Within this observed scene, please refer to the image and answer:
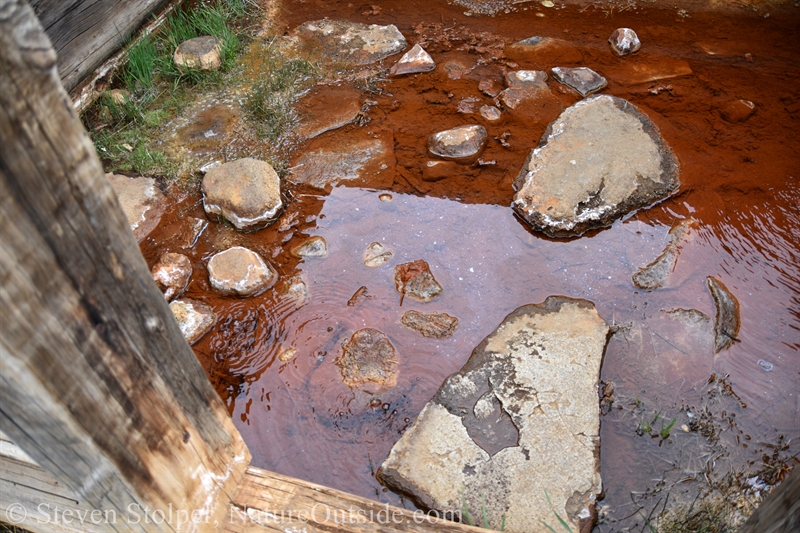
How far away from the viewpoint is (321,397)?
8.69ft

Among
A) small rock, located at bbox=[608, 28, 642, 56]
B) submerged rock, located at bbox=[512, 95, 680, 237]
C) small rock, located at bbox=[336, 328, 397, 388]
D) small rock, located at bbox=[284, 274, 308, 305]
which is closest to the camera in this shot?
small rock, located at bbox=[336, 328, 397, 388]

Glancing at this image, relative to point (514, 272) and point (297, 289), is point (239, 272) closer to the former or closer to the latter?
point (297, 289)

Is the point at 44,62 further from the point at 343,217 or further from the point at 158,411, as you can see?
the point at 343,217

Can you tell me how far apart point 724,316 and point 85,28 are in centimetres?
429

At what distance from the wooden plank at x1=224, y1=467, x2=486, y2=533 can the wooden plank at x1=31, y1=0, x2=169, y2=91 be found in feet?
10.3

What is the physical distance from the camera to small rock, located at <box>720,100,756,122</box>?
386cm

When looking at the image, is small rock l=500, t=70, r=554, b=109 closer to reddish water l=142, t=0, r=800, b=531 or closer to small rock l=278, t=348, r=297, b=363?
reddish water l=142, t=0, r=800, b=531

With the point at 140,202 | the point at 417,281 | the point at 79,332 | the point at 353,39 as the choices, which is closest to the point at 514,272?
the point at 417,281

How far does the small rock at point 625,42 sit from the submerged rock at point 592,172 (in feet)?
3.02

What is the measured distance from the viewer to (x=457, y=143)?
3670mm

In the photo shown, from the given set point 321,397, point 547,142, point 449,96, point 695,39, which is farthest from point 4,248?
point 695,39

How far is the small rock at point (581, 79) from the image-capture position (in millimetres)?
4090

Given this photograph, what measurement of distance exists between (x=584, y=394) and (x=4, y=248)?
2.27 metres

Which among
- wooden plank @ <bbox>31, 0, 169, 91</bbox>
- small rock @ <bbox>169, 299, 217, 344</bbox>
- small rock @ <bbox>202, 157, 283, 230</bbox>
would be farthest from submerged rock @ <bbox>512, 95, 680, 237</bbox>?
wooden plank @ <bbox>31, 0, 169, 91</bbox>
